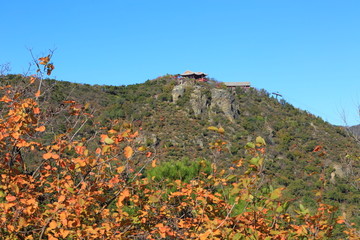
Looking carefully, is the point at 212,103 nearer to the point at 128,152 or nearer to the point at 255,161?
the point at 128,152

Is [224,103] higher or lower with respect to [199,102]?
higher

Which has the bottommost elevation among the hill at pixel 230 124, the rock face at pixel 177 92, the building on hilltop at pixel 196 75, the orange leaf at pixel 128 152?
the orange leaf at pixel 128 152

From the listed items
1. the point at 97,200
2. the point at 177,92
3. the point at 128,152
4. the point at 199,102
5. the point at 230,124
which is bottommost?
the point at 97,200

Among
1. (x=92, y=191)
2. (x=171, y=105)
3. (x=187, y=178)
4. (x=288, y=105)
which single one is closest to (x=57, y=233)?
(x=92, y=191)

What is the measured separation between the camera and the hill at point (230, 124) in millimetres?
38594

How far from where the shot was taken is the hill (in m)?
38.6

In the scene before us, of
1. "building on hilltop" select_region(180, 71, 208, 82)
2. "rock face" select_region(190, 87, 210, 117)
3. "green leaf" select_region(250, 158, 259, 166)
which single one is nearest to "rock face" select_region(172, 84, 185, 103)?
"rock face" select_region(190, 87, 210, 117)

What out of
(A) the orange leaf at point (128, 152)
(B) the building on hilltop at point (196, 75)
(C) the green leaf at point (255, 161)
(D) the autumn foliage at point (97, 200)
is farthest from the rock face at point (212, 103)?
(C) the green leaf at point (255, 161)

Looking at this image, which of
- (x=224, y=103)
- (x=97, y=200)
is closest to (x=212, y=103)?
(x=224, y=103)

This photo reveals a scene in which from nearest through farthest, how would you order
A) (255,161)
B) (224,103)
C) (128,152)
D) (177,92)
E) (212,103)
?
(255,161) < (128,152) < (224,103) < (212,103) < (177,92)

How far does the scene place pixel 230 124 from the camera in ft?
158

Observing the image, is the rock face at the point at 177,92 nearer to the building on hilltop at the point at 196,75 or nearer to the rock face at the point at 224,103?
the rock face at the point at 224,103

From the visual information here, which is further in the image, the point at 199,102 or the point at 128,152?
the point at 199,102

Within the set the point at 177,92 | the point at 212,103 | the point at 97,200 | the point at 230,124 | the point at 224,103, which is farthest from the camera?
the point at 177,92
